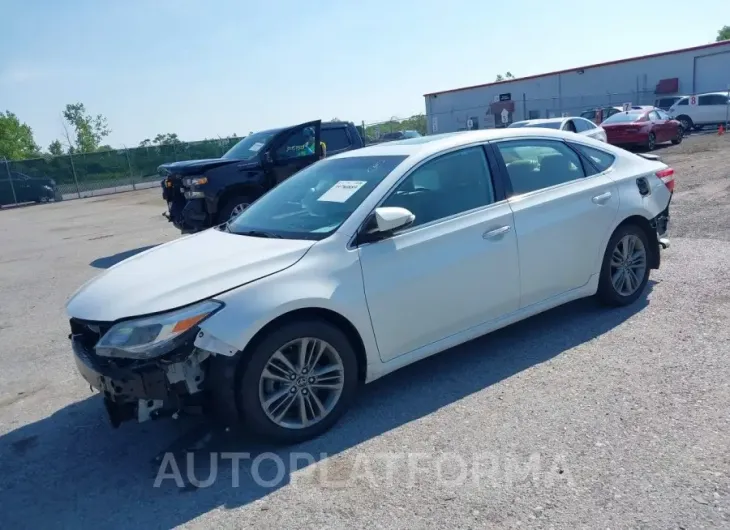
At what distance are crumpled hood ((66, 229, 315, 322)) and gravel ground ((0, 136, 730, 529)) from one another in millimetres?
931

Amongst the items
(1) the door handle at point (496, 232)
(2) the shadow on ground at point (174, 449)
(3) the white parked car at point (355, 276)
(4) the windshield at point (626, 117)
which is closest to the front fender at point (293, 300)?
(3) the white parked car at point (355, 276)

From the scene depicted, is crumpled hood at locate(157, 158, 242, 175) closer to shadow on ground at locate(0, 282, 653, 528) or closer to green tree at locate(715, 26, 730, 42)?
shadow on ground at locate(0, 282, 653, 528)

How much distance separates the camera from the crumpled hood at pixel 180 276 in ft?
11.3

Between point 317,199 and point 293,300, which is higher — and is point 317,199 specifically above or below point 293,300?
above

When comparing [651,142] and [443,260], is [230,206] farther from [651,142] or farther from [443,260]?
[651,142]

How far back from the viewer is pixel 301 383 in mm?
3666

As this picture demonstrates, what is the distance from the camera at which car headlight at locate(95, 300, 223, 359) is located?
329cm

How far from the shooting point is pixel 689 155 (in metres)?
17.9

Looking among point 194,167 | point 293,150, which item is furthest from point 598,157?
point 194,167

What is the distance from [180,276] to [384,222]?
1.26m

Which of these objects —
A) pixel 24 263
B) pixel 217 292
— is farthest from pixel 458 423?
pixel 24 263

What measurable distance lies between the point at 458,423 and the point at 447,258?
1074 millimetres

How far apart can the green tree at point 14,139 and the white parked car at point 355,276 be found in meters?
63.0

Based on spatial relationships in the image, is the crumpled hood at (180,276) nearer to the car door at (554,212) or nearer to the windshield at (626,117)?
the car door at (554,212)
